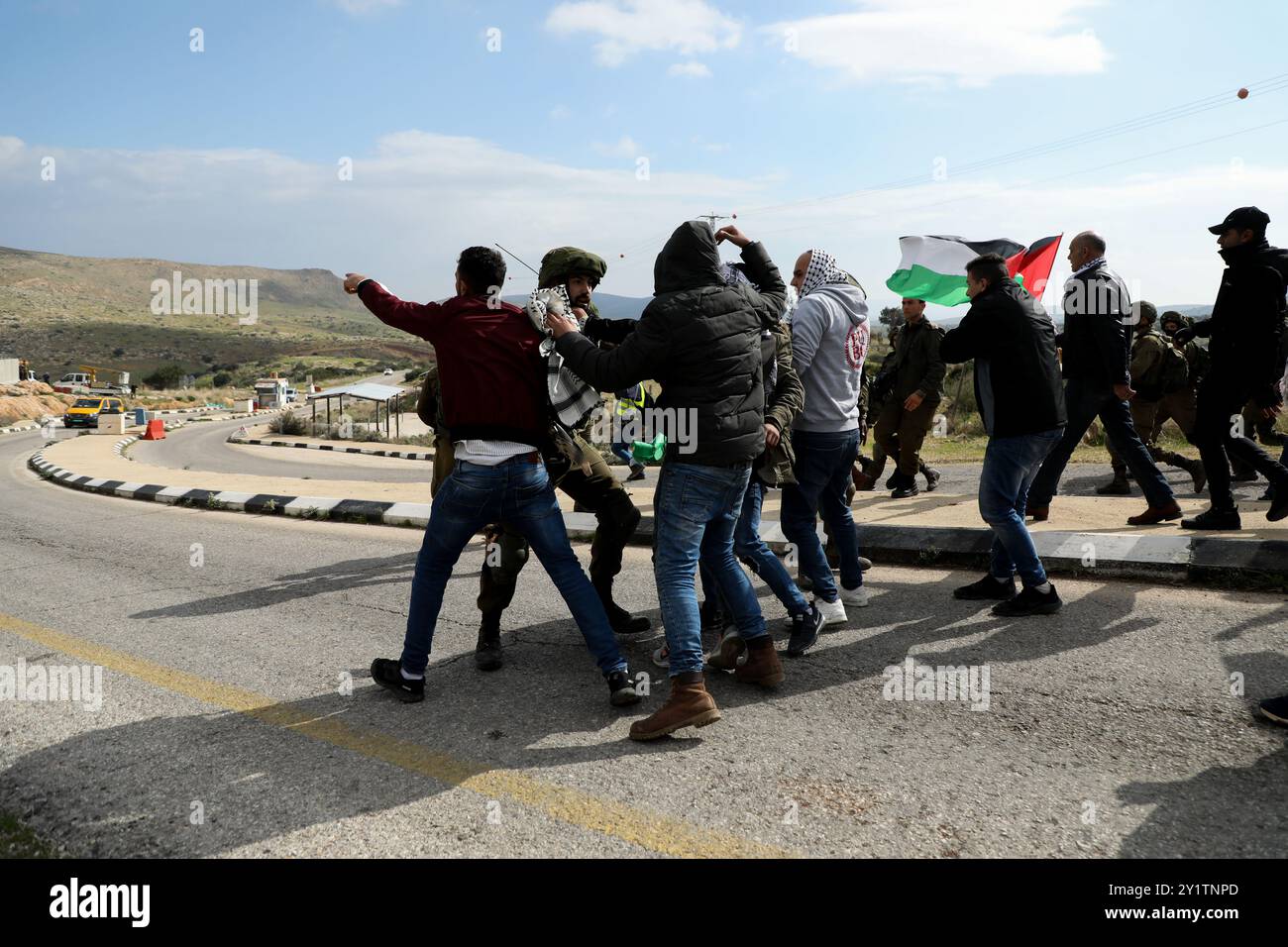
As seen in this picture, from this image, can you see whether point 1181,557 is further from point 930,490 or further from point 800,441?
point 930,490

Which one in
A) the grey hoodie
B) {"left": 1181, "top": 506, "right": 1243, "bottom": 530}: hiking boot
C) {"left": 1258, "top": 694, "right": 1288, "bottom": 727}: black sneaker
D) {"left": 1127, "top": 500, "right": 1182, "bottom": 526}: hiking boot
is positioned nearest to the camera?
{"left": 1258, "top": 694, "right": 1288, "bottom": 727}: black sneaker

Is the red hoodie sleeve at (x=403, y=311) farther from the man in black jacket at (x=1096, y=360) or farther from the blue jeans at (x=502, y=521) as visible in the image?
the man in black jacket at (x=1096, y=360)

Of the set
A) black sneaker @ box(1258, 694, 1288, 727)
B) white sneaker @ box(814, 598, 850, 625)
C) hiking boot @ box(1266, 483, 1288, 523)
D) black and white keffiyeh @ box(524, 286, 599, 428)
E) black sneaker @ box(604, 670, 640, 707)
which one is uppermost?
black and white keffiyeh @ box(524, 286, 599, 428)

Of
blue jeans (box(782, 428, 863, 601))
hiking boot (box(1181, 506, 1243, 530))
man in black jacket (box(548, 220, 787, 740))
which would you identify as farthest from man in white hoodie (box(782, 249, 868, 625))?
hiking boot (box(1181, 506, 1243, 530))

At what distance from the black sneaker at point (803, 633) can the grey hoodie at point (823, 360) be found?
1.01m

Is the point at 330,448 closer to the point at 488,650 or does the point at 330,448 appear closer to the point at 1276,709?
the point at 488,650

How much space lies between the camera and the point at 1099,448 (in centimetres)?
1355

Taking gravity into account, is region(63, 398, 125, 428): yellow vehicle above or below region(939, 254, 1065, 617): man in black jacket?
below

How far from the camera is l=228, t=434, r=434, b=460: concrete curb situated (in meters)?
25.7

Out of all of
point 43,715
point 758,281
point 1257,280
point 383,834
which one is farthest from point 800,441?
point 43,715

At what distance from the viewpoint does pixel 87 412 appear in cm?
4097

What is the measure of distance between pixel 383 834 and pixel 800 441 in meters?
2.93

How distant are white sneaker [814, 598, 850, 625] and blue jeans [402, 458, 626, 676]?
55.7 inches

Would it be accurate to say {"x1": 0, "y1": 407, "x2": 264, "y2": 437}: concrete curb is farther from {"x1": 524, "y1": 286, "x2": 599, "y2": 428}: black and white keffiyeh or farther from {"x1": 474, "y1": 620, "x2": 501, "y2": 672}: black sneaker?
{"x1": 524, "y1": 286, "x2": 599, "y2": 428}: black and white keffiyeh
